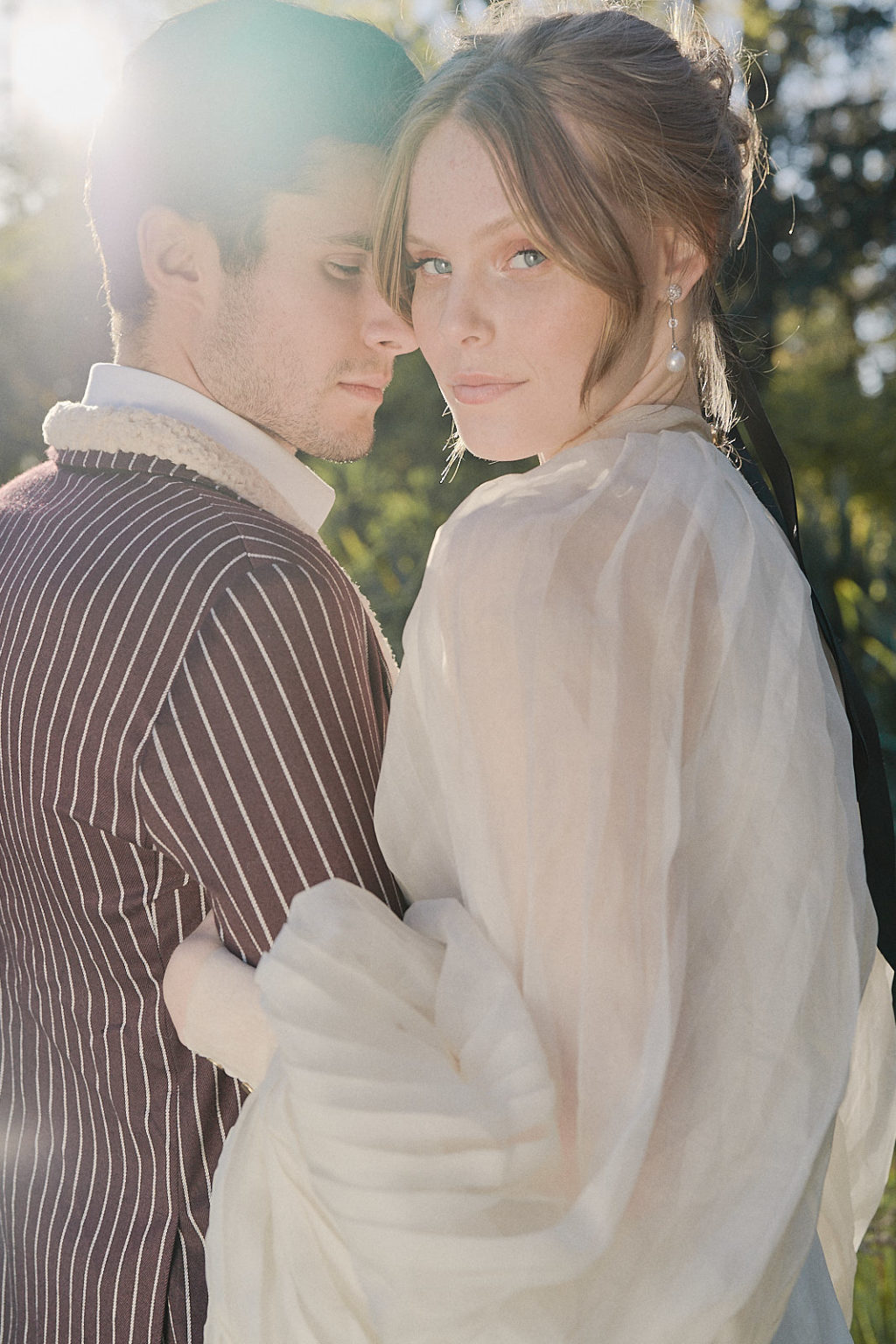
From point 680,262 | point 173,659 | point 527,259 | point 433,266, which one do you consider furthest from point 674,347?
point 173,659

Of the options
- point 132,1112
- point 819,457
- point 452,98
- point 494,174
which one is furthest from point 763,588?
point 819,457

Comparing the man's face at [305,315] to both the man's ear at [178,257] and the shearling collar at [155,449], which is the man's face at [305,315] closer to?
the man's ear at [178,257]

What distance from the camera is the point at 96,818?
57.1 inches

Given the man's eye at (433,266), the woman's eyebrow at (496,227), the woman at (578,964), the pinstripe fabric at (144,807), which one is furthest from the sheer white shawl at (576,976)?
the man's eye at (433,266)

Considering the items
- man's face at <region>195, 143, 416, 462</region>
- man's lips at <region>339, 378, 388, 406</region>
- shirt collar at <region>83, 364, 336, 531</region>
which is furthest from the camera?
man's lips at <region>339, 378, 388, 406</region>

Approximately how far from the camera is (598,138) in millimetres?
1591

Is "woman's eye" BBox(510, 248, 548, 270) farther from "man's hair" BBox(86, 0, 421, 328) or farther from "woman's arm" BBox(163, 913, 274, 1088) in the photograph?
"woman's arm" BBox(163, 913, 274, 1088)

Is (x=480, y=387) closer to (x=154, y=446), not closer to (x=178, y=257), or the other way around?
(x=154, y=446)

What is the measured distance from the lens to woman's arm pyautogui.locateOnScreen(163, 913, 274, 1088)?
4.48 ft

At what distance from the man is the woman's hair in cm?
24

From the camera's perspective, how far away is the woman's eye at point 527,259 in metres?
1.65

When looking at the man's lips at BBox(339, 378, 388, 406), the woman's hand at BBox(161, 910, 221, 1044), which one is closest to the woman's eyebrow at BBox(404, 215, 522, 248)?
the man's lips at BBox(339, 378, 388, 406)

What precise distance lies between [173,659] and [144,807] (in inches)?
7.1

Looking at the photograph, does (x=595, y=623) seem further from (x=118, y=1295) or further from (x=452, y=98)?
(x=118, y=1295)
